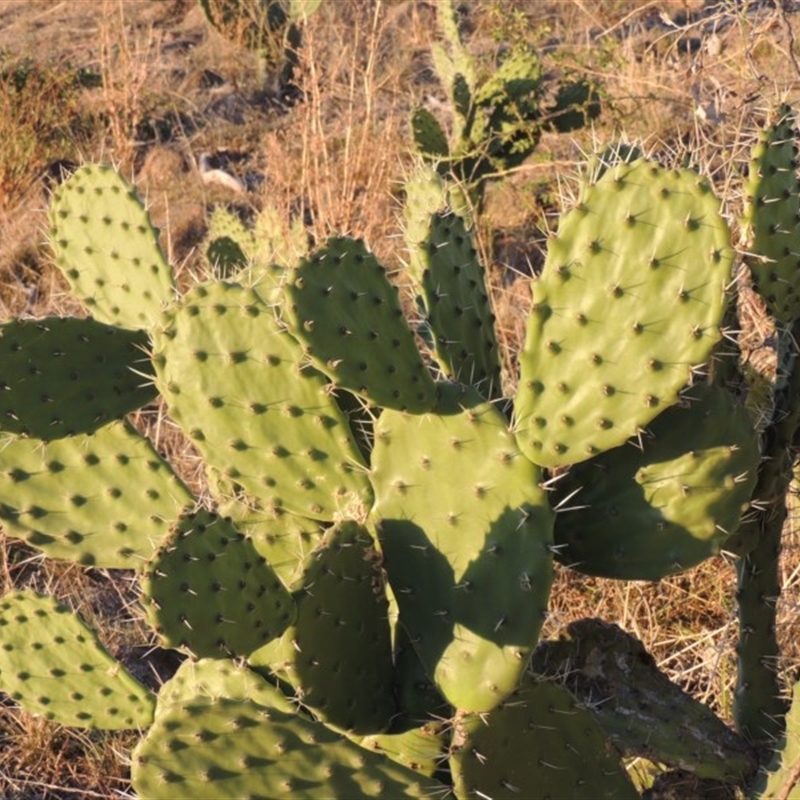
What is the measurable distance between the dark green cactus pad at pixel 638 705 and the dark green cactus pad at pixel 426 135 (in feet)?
8.97

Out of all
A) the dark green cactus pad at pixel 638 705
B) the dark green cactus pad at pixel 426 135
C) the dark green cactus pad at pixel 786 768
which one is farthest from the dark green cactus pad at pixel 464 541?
the dark green cactus pad at pixel 426 135

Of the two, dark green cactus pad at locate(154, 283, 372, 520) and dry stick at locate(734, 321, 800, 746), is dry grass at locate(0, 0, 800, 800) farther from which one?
dark green cactus pad at locate(154, 283, 372, 520)

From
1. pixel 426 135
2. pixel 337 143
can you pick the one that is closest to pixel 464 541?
pixel 426 135

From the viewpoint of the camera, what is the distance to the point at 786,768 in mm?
1701

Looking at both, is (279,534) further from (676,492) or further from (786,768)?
(786,768)

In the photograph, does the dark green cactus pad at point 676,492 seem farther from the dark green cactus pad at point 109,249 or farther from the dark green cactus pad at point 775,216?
the dark green cactus pad at point 109,249

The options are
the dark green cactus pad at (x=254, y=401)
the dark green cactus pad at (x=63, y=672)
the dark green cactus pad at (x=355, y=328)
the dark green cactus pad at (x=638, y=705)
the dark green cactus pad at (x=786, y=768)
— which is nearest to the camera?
the dark green cactus pad at (x=355, y=328)

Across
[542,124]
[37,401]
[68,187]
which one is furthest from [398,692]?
[542,124]

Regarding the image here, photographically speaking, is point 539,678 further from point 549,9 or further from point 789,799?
point 549,9

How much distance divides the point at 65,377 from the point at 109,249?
1.52 ft

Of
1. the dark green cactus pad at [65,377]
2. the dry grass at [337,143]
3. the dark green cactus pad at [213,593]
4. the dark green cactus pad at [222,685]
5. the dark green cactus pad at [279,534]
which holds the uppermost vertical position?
the dark green cactus pad at [65,377]

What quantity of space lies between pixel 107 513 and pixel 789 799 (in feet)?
3.50

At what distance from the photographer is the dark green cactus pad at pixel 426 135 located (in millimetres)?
4402

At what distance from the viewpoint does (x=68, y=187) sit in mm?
2234
